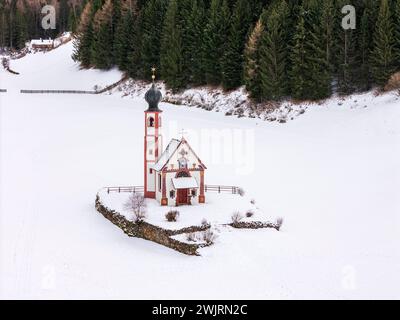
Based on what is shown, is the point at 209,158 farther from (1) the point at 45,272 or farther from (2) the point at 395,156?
(1) the point at 45,272

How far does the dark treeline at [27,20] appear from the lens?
5089 inches

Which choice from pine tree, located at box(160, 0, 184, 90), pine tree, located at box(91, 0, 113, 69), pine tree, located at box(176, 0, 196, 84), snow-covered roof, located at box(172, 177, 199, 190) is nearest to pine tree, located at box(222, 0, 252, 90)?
pine tree, located at box(176, 0, 196, 84)

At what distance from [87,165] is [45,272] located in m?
19.7

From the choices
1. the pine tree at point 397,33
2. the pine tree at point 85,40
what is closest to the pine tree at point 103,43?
the pine tree at point 85,40

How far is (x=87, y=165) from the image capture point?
140 feet

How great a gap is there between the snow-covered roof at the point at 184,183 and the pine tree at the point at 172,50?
4117cm

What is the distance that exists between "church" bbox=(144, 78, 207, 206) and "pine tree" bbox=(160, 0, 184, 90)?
129ft

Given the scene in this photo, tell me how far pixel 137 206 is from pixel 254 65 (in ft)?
112

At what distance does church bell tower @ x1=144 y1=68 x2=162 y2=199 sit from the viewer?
31672 mm

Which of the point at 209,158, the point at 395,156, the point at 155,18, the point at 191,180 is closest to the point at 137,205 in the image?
the point at 191,180

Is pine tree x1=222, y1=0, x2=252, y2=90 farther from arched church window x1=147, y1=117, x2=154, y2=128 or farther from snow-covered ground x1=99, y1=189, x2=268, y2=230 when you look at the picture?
arched church window x1=147, y1=117, x2=154, y2=128

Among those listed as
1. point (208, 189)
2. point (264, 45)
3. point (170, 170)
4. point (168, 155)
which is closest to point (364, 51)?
point (264, 45)

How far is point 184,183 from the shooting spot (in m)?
30.5

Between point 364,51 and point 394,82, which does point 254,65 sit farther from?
point 394,82
